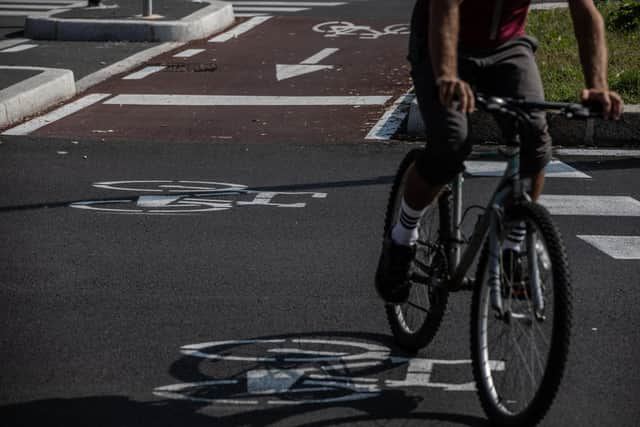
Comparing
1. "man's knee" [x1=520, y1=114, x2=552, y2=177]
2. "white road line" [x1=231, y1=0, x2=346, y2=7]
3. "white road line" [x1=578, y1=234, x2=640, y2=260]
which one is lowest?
"white road line" [x1=231, y1=0, x2=346, y2=7]

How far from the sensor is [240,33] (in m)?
17.3

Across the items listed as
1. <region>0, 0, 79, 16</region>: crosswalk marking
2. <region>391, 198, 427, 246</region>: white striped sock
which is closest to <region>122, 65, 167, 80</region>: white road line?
<region>0, 0, 79, 16</region>: crosswalk marking

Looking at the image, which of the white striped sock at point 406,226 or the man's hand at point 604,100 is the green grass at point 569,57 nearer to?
the white striped sock at point 406,226

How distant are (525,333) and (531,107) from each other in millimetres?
729

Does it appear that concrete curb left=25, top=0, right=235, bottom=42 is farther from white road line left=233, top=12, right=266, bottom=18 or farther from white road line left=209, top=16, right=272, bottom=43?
white road line left=233, top=12, right=266, bottom=18

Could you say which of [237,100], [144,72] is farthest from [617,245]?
[144,72]

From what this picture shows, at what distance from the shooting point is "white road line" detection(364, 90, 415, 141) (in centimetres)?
1050

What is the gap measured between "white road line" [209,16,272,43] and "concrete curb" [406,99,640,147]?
7.01 metres

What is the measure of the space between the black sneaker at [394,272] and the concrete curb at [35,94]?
21.6ft

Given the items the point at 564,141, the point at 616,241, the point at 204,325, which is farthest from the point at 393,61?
the point at 204,325

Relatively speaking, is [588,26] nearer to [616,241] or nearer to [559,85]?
[616,241]

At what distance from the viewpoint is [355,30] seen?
17.7 meters

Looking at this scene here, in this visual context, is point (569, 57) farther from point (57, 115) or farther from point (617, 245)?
point (617, 245)

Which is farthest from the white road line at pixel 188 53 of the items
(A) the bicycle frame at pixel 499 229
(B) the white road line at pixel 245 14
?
(A) the bicycle frame at pixel 499 229
